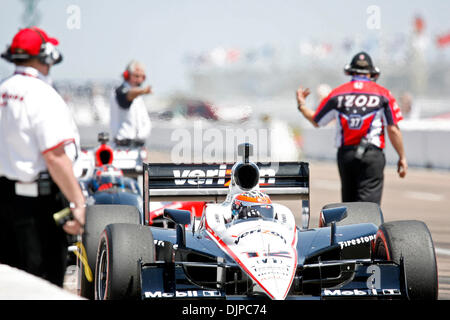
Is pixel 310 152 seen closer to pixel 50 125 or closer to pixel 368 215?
pixel 368 215

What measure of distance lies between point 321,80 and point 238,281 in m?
60.3

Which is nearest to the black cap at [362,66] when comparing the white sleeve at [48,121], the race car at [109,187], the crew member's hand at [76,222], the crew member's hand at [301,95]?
the crew member's hand at [301,95]

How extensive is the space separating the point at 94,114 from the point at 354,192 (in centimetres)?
4040

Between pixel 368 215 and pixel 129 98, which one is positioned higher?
pixel 129 98

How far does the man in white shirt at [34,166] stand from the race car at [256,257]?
93cm

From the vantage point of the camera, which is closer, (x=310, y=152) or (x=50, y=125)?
(x=50, y=125)

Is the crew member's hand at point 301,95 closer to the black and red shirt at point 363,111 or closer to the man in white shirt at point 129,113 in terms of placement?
the black and red shirt at point 363,111

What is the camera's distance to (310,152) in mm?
29203

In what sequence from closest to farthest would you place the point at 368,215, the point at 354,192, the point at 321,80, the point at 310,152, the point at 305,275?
the point at 305,275, the point at 368,215, the point at 354,192, the point at 310,152, the point at 321,80

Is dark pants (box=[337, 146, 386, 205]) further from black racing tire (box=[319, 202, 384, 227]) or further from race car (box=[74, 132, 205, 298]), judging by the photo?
black racing tire (box=[319, 202, 384, 227])

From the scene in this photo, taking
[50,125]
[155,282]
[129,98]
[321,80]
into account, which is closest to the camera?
[50,125]

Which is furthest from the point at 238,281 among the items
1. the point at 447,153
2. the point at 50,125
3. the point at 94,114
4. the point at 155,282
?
the point at 94,114

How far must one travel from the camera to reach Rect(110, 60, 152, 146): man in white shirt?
12391 millimetres
